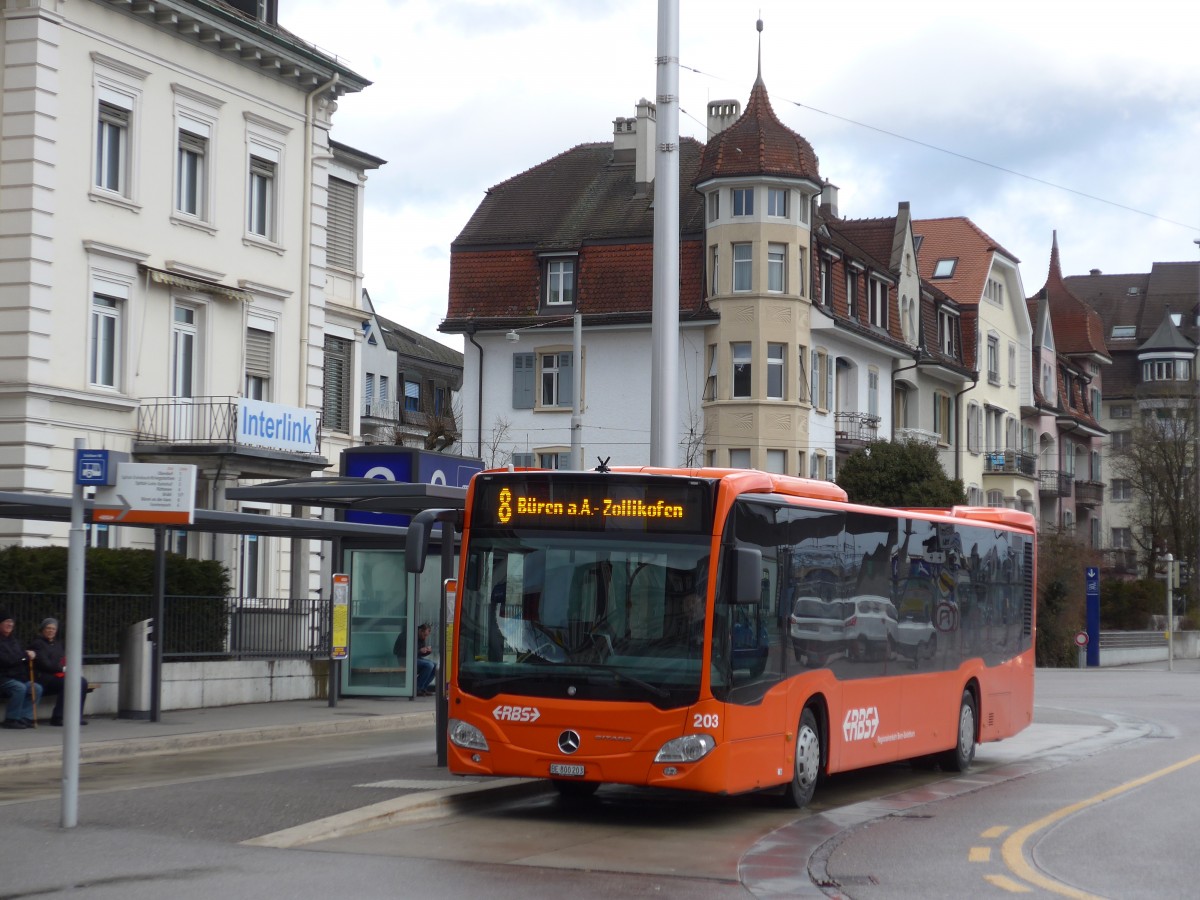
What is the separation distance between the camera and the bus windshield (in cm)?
1337

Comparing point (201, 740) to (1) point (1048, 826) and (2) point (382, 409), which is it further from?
(2) point (382, 409)

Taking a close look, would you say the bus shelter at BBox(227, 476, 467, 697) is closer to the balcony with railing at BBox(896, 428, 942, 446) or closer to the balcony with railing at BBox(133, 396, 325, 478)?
the balcony with railing at BBox(133, 396, 325, 478)

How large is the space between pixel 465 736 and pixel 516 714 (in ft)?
1.66

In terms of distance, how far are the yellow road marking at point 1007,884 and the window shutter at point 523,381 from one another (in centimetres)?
4501

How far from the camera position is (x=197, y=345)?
3303cm

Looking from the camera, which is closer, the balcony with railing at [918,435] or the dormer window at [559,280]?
the dormer window at [559,280]

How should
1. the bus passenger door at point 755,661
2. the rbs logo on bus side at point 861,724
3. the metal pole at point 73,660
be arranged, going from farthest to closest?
the rbs logo on bus side at point 861,724
the bus passenger door at point 755,661
the metal pole at point 73,660

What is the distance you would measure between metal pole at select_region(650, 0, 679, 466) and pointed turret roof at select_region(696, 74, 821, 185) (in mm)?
33302

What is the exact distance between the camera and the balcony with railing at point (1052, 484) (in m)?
80.4

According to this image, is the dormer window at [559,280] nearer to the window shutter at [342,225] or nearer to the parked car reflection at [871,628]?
the window shutter at [342,225]

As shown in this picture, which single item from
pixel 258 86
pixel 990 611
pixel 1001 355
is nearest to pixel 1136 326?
pixel 1001 355

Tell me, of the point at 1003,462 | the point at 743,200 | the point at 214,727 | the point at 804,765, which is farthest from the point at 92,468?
the point at 1003,462

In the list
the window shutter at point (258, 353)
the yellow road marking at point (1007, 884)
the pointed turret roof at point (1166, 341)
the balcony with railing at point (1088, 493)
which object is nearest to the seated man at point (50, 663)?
the yellow road marking at point (1007, 884)

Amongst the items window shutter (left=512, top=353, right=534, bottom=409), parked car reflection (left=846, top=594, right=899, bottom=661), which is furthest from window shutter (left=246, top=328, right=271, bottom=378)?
window shutter (left=512, top=353, right=534, bottom=409)
